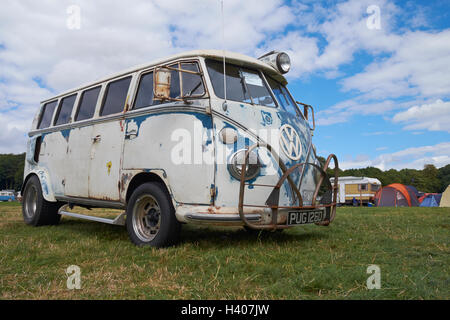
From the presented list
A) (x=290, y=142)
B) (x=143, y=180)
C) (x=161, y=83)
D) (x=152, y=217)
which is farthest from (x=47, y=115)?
(x=290, y=142)

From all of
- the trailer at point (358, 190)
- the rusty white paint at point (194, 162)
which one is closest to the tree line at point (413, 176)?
the trailer at point (358, 190)

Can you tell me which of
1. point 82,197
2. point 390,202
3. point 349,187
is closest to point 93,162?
point 82,197

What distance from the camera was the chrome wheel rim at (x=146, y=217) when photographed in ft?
15.7

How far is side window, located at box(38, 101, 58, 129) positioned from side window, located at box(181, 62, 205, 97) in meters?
4.07

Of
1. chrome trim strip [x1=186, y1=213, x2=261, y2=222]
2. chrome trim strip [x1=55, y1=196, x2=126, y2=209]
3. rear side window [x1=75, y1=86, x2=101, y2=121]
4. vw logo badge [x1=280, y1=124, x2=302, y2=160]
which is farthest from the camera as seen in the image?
rear side window [x1=75, y1=86, x2=101, y2=121]

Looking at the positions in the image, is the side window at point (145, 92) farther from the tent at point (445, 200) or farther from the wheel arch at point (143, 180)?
the tent at point (445, 200)

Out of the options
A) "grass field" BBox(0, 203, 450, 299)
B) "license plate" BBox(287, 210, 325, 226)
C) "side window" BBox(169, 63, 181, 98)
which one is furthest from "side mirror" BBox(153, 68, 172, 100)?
"license plate" BBox(287, 210, 325, 226)

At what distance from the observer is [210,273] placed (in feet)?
11.0

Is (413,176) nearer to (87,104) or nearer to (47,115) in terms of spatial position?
(47,115)

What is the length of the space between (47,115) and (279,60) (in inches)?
203

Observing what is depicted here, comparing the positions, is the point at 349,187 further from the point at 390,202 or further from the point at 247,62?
the point at 247,62

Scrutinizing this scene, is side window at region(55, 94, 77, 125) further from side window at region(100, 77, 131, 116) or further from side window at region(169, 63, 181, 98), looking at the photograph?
side window at region(169, 63, 181, 98)

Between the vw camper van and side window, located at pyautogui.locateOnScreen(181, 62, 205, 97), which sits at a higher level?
side window, located at pyautogui.locateOnScreen(181, 62, 205, 97)

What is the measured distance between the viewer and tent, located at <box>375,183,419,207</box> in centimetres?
2320
